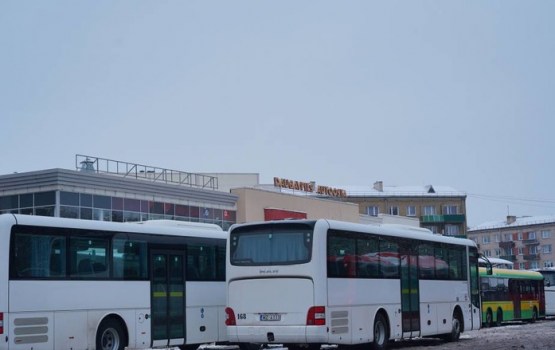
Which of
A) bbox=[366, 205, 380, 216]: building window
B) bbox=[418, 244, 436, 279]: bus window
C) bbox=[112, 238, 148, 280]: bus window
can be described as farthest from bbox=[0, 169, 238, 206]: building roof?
bbox=[366, 205, 380, 216]: building window

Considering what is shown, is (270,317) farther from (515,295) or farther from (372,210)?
(372,210)

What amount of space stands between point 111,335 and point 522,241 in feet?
429

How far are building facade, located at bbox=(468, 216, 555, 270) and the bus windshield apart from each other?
122600 mm

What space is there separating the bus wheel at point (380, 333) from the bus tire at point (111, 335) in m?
6.43

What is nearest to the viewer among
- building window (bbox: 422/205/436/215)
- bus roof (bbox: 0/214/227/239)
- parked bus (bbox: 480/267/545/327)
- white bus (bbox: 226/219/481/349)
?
bus roof (bbox: 0/214/227/239)

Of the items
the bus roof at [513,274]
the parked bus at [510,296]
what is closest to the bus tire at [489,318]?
the parked bus at [510,296]

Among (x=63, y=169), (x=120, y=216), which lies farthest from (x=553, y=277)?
(x=63, y=169)

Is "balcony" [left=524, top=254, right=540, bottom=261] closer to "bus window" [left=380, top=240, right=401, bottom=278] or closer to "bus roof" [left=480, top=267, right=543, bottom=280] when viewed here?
"bus roof" [left=480, top=267, right=543, bottom=280]

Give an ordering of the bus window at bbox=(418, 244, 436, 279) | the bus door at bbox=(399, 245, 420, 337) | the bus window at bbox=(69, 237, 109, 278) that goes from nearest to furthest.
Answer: the bus window at bbox=(69, 237, 109, 278)
the bus door at bbox=(399, 245, 420, 337)
the bus window at bbox=(418, 244, 436, 279)

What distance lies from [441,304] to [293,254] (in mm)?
8353

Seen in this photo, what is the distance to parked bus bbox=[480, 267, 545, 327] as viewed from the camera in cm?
4241

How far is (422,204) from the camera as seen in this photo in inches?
4796

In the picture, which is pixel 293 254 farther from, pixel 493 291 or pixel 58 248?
pixel 493 291

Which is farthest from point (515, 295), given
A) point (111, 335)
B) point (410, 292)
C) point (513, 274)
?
point (111, 335)
